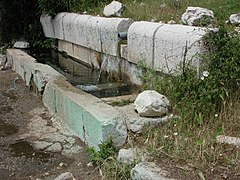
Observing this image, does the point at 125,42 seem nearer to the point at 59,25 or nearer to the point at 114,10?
the point at 114,10

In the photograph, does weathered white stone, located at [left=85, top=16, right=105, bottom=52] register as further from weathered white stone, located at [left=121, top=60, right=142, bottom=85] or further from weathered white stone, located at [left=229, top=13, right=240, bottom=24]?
weathered white stone, located at [left=229, top=13, right=240, bottom=24]

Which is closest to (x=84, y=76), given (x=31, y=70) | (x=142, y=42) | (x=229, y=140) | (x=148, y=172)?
(x=31, y=70)

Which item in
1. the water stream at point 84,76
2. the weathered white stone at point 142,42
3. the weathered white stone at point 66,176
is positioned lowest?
the weathered white stone at point 66,176

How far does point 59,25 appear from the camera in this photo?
27.1ft

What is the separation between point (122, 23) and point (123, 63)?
0.55 meters

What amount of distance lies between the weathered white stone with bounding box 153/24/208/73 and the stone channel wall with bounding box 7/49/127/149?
0.84 meters

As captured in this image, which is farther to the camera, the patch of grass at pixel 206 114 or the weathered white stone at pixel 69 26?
the weathered white stone at pixel 69 26

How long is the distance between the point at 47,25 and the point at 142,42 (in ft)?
15.0

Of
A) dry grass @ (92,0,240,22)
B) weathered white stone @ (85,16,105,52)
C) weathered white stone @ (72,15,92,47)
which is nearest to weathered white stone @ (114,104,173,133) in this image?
dry grass @ (92,0,240,22)

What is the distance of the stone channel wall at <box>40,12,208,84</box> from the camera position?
397 centimetres

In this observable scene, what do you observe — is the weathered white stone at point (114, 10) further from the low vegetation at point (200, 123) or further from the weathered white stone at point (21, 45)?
the weathered white stone at point (21, 45)

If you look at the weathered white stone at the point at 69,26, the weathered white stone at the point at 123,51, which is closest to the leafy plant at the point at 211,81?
the weathered white stone at the point at 123,51

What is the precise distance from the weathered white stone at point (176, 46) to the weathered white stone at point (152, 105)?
44cm

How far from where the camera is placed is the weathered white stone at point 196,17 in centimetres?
430
